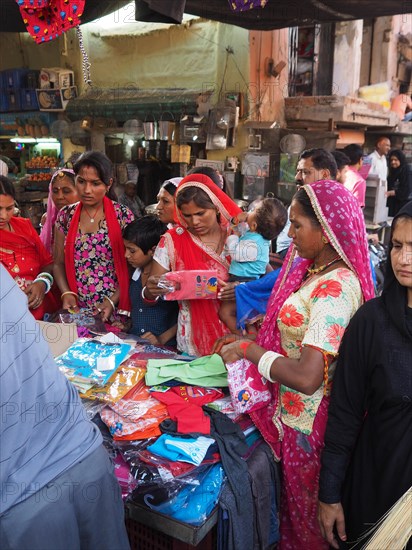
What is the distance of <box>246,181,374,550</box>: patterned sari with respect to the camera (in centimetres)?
165

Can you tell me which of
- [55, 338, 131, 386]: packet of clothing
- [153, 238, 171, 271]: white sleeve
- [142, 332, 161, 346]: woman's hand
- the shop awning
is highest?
the shop awning

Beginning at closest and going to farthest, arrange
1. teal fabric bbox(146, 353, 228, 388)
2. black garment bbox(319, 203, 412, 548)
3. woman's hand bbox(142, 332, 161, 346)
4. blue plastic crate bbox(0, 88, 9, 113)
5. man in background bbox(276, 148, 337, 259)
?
black garment bbox(319, 203, 412, 548) < teal fabric bbox(146, 353, 228, 388) < woman's hand bbox(142, 332, 161, 346) < man in background bbox(276, 148, 337, 259) < blue plastic crate bbox(0, 88, 9, 113)

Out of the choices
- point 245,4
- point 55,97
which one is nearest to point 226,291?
point 245,4

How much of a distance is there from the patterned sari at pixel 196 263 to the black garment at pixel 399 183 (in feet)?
22.1

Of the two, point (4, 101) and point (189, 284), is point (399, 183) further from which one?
point (4, 101)

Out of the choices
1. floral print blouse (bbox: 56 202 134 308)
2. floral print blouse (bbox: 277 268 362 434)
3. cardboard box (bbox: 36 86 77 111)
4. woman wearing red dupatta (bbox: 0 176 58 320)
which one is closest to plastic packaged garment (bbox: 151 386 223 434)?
floral print blouse (bbox: 277 268 362 434)

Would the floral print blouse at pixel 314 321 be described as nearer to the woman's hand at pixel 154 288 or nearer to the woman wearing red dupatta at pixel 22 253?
the woman's hand at pixel 154 288

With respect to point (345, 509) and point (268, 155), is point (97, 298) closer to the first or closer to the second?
point (345, 509)

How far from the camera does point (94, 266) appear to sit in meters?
2.90

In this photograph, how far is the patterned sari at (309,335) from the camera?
165 centimetres

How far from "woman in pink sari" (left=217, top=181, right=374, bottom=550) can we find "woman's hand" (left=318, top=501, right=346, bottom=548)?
153 millimetres

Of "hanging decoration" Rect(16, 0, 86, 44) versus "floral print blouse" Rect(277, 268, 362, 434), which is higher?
"hanging decoration" Rect(16, 0, 86, 44)

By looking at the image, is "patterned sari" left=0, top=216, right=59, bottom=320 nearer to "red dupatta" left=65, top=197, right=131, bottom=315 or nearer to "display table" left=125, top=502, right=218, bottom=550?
"red dupatta" left=65, top=197, right=131, bottom=315

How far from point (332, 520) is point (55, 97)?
26.7 ft
